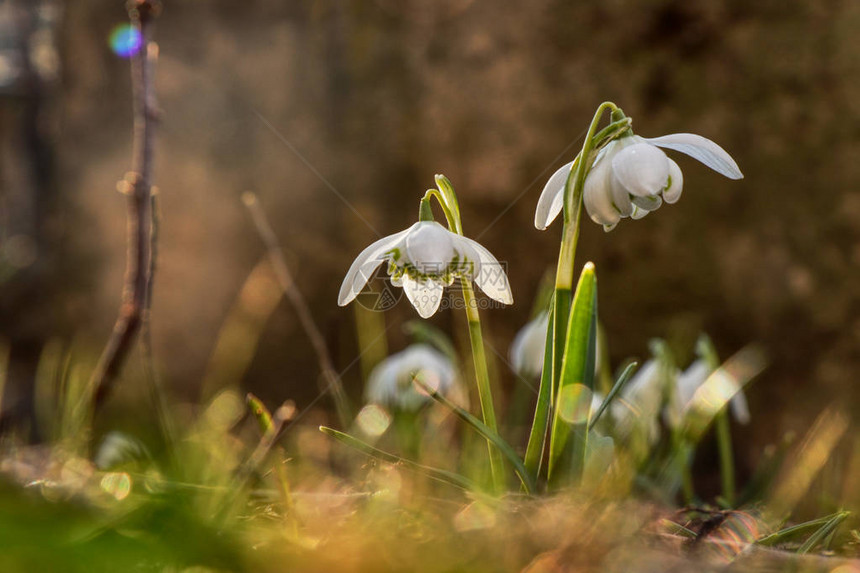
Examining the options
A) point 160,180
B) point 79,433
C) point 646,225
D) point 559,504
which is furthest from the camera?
point 160,180

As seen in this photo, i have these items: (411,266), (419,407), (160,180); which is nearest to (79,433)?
(411,266)

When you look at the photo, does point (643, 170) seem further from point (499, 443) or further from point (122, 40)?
point (122, 40)

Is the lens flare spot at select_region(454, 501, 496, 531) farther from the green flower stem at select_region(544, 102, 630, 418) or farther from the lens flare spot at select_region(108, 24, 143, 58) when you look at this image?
the lens flare spot at select_region(108, 24, 143, 58)

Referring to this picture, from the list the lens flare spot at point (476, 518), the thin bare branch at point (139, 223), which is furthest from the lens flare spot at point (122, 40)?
the lens flare spot at point (476, 518)

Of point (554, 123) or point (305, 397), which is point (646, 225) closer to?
point (554, 123)

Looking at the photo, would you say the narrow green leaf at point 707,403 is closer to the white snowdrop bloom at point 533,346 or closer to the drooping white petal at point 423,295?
the white snowdrop bloom at point 533,346

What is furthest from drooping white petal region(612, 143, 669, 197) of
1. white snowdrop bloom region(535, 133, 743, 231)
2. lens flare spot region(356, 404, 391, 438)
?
lens flare spot region(356, 404, 391, 438)
